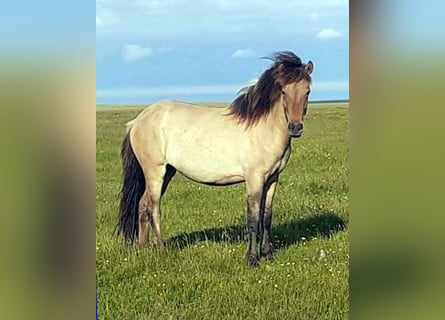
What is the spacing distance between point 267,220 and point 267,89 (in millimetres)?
397

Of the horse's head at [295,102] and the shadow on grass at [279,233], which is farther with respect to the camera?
the shadow on grass at [279,233]

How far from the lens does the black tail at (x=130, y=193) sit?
199cm

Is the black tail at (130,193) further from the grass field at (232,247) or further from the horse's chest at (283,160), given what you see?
the horse's chest at (283,160)

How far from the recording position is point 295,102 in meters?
1.92

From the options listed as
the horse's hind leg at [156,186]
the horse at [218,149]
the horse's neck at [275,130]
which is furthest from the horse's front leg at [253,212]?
the horse's hind leg at [156,186]

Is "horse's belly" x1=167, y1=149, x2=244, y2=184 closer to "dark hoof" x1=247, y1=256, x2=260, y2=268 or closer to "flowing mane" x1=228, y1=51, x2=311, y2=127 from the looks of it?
"flowing mane" x1=228, y1=51, x2=311, y2=127

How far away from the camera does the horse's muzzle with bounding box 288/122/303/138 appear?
1924 millimetres

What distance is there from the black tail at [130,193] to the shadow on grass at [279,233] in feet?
0.40

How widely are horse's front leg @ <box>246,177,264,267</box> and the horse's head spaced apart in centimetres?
18
